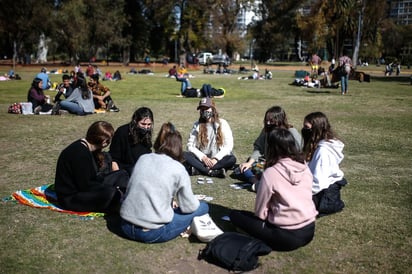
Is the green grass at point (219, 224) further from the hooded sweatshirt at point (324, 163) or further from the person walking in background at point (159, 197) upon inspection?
the hooded sweatshirt at point (324, 163)

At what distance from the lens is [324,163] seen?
492cm

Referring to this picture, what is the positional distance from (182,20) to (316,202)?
54553 mm

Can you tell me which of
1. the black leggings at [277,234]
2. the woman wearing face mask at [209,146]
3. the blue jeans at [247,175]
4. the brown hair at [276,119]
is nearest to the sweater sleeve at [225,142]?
the woman wearing face mask at [209,146]

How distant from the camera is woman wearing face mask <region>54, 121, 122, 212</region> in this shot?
479cm

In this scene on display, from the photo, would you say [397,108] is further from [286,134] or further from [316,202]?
[286,134]

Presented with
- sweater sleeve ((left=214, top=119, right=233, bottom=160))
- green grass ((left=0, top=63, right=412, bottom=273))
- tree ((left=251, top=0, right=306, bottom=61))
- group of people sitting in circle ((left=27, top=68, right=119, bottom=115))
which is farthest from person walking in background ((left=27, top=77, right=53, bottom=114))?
tree ((left=251, top=0, right=306, bottom=61))

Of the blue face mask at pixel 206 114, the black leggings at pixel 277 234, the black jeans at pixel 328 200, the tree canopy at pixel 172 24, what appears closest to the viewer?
the black leggings at pixel 277 234

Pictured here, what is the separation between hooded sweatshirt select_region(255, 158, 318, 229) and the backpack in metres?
0.29

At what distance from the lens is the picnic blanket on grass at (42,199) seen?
514 cm

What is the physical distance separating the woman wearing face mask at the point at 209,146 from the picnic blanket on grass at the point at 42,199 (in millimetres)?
2184

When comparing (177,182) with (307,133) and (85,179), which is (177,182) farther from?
(307,133)

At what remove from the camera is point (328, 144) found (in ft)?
16.4

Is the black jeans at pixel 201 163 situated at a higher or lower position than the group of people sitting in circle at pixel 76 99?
lower

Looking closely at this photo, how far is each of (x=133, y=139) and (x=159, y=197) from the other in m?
1.98
